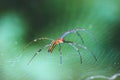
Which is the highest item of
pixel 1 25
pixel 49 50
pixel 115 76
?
pixel 1 25

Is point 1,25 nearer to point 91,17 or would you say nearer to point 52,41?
point 52,41

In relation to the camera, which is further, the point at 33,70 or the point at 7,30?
the point at 7,30

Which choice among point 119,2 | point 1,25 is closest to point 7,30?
point 1,25

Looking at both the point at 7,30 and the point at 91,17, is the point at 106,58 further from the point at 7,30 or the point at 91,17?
the point at 7,30

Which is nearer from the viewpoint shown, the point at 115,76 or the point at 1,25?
the point at 115,76

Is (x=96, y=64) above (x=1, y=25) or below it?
below

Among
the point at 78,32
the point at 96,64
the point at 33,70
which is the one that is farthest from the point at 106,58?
the point at 33,70
